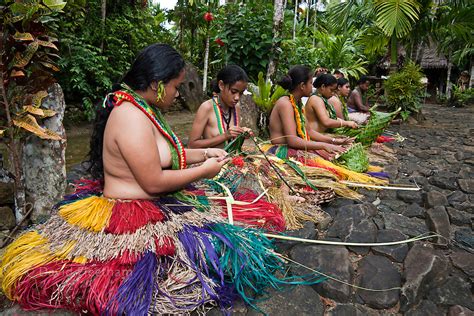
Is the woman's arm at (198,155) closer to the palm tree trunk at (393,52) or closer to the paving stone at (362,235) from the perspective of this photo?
the paving stone at (362,235)

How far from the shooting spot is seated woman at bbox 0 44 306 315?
1.40 meters

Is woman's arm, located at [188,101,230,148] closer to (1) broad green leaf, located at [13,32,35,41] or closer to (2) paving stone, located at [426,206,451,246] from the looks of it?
(1) broad green leaf, located at [13,32,35,41]

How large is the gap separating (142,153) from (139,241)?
41cm

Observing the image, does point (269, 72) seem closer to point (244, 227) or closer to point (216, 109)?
point (216, 109)

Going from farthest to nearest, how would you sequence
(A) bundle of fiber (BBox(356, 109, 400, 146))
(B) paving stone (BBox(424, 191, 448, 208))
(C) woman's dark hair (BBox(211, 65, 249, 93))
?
(A) bundle of fiber (BBox(356, 109, 400, 146)), (C) woman's dark hair (BBox(211, 65, 249, 93)), (B) paving stone (BBox(424, 191, 448, 208))

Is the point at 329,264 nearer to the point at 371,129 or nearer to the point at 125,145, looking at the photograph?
the point at 125,145

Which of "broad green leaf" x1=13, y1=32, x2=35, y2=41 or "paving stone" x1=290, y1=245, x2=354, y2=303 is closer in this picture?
"paving stone" x1=290, y1=245, x2=354, y2=303

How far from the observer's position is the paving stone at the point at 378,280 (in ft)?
5.43

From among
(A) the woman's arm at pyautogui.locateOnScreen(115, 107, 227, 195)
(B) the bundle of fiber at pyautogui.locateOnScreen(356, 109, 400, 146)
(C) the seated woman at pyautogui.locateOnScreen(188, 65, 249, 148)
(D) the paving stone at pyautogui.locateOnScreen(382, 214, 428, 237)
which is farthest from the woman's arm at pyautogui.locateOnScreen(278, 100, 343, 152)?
(A) the woman's arm at pyautogui.locateOnScreen(115, 107, 227, 195)

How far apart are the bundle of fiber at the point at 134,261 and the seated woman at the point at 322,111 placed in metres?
2.71

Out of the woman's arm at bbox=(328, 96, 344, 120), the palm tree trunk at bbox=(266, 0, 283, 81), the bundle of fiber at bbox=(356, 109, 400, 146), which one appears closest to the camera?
the bundle of fiber at bbox=(356, 109, 400, 146)

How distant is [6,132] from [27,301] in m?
1.61

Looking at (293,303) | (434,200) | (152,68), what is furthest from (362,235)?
(152,68)

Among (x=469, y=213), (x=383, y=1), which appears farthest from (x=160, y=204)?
(x=383, y=1)
